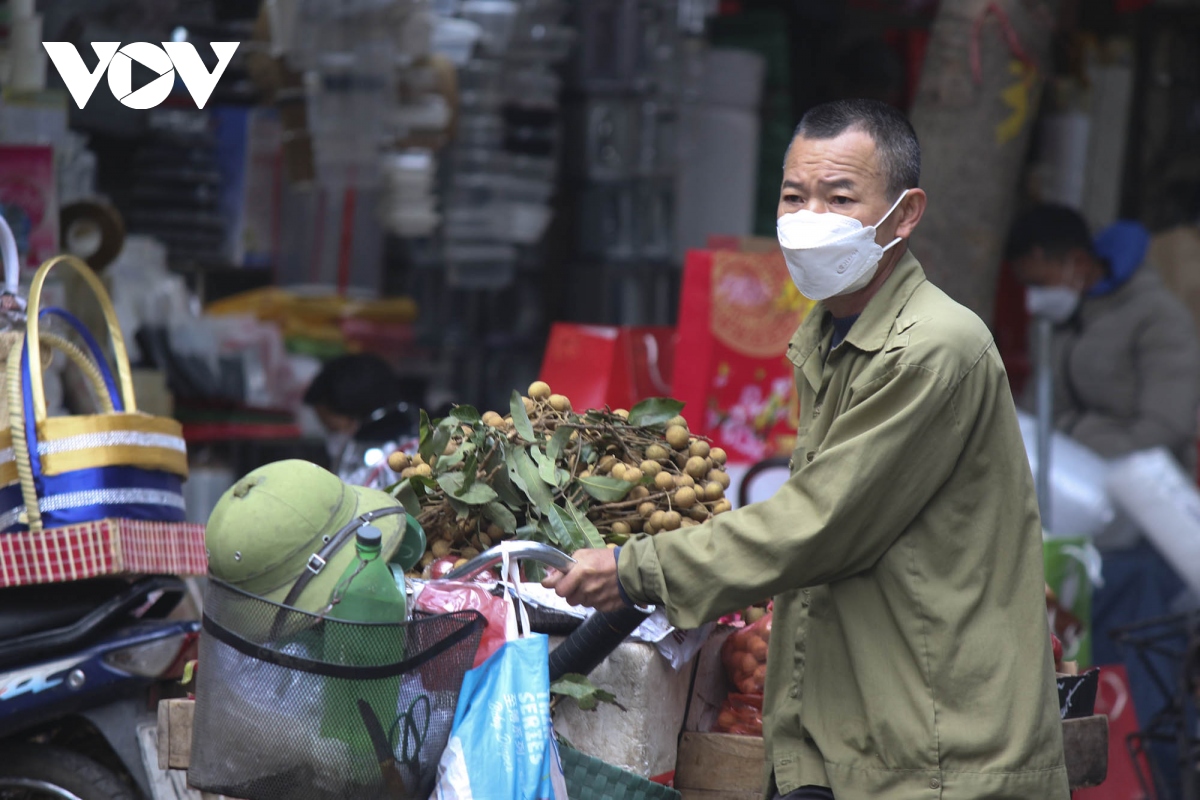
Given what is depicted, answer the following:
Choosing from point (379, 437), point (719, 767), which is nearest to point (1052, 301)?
point (379, 437)

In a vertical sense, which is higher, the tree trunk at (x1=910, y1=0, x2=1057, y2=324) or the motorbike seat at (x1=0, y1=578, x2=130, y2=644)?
the tree trunk at (x1=910, y1=0, x2=1057, y2=324)

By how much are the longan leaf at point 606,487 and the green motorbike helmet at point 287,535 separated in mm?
444

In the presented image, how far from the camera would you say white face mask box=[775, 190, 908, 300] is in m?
2.03

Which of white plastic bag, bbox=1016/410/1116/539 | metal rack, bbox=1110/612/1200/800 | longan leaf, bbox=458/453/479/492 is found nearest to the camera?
longan leaf, bbox=458/453/479/492

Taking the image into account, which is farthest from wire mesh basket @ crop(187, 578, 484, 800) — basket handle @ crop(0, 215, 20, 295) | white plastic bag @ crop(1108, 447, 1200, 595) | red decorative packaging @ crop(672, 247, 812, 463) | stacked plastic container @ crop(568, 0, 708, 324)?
stacked plastic container @ crop(568, 0, 708, 324)

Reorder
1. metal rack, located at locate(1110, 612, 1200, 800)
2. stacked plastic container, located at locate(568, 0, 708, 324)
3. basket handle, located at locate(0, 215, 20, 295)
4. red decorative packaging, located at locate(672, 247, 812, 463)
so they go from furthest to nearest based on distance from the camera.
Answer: stacked plastic container, located at locate(568, 0, 708, 324) < red decorative packaging, located at locate(672, 247, 812, 463) < metal rack, located at locate(1110, 612, 1200, 800) < basket handle, located at locate(0, 215, 20, 295)

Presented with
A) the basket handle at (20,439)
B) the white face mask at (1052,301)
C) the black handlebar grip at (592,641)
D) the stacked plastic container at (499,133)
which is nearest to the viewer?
the black handlebar grip at (592,641)

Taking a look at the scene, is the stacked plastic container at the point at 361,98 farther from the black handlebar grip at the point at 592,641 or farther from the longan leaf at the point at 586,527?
the black handlebar grip at the point at 592,641

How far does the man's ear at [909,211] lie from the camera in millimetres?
2069

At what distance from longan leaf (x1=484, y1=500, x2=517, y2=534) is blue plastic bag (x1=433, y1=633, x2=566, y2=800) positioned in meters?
0.45

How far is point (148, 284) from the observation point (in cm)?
538

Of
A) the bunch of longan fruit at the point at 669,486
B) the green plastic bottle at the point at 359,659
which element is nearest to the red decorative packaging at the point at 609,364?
the bunch of longan fruit at the point at 669,486

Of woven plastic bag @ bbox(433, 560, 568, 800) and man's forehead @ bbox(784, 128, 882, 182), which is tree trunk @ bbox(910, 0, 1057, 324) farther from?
woven plastic bag @ bbox(433, 560, 568, 800)

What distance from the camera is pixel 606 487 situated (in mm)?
2486
